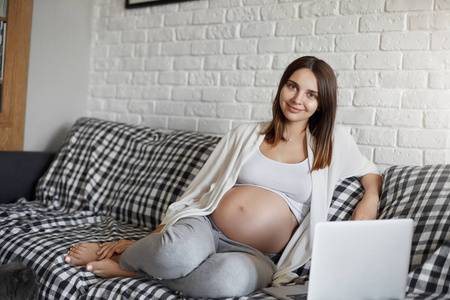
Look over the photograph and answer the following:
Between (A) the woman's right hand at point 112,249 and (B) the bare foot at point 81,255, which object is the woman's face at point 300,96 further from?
(B) the bare foot at point 81,255

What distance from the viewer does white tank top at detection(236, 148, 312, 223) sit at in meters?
1.85

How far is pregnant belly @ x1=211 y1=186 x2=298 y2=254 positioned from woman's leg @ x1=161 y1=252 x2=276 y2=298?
158 mm

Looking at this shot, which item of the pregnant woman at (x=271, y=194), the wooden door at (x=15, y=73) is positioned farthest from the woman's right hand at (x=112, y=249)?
the wooden door at (x=15, y=73)

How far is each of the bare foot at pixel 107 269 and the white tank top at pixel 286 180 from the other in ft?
1.72

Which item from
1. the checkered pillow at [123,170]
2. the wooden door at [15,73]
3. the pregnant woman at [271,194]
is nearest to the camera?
the pregnant woman at [271,194]

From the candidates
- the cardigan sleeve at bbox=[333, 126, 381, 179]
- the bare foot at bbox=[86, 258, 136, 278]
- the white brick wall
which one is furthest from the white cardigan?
the white brick wall

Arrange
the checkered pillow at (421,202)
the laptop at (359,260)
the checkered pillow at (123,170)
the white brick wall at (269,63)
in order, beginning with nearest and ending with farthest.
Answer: the laptop at (359,260), the checkered pillow at (421,202), the white brick wall at (269,63), the checkered pillow at (123,170)

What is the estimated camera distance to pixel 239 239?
1.79m

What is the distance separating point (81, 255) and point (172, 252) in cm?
43

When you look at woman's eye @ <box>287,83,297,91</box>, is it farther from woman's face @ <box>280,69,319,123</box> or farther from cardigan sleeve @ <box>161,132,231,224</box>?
cardigan sleeve @ <box>161,132,231,224</box>

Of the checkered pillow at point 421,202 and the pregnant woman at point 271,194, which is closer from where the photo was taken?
the checkered pillow at point 421,202

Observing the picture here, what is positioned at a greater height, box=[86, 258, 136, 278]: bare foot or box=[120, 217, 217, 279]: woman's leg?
box=[120, 217, 217, 279]: woman's leg

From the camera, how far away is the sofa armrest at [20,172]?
2.66 meters

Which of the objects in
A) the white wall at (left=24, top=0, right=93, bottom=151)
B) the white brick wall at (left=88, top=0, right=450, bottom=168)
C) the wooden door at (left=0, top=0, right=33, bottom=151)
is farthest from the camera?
the white wall at (left=24, top=0, right=93, bottom=151)
